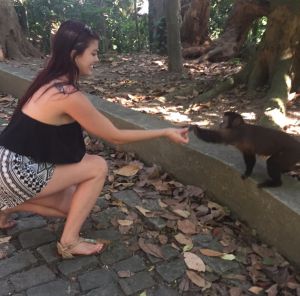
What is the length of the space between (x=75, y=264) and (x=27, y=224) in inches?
26.0

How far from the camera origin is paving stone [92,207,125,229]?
3422 mm

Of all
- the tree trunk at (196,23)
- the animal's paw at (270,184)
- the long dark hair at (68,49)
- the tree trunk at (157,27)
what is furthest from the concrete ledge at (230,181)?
the tree trunk at (157,27)

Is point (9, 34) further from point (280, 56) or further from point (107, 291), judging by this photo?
point (107, 291)

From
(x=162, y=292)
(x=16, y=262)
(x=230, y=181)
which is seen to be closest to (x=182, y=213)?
(x=230, y=181)

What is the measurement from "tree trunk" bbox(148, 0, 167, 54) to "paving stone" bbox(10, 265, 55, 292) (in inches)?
329

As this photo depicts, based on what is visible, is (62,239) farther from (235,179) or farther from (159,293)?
(235,179)

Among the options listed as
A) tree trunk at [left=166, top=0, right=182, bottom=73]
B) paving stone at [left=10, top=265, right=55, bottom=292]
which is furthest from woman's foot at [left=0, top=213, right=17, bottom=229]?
tree trunk at [left=166, top=0, right=182, bottom=73]

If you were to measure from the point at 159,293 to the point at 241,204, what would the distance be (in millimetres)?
1018

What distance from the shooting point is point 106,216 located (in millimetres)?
3527

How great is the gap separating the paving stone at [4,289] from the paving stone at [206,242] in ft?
4.04

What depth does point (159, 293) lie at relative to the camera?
272 centimetres

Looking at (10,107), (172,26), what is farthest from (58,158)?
(172,26)

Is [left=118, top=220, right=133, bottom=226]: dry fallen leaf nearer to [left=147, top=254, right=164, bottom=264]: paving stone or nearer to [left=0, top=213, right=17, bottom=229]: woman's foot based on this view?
[left=147, top=254, right=164, bottom=264]: paving stone

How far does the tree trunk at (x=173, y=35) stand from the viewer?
7.16 m
